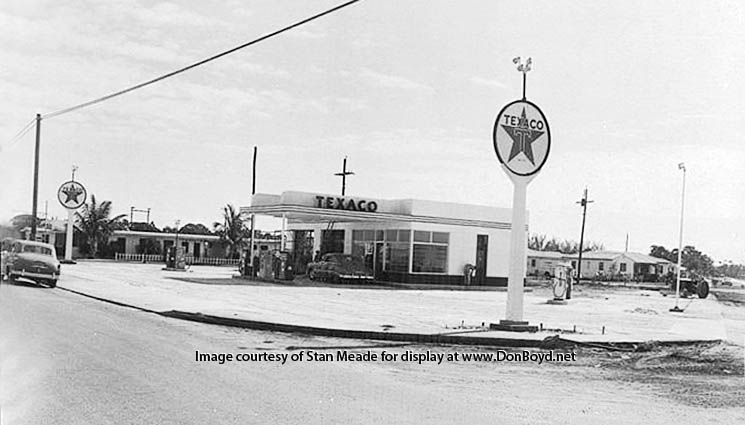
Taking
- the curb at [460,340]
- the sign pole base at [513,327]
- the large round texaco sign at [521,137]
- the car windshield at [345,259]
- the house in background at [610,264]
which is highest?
the large round texaco sign at [521,137]

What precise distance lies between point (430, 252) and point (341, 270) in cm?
507

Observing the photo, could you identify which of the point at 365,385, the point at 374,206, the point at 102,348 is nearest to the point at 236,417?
the point at 365,385

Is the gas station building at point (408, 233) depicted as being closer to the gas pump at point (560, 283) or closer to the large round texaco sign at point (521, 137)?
the gas pump at point (560, 283)

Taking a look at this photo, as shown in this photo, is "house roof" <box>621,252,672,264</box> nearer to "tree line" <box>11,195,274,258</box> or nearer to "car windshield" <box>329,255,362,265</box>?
"tree line" <box>11,195,274,258</box>

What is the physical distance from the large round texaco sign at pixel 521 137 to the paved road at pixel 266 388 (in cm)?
467

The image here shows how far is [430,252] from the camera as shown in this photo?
4100 cm

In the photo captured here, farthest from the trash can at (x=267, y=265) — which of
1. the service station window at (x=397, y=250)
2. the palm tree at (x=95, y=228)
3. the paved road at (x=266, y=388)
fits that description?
the paved road at (x=266, y=388)

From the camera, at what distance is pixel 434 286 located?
131 ft

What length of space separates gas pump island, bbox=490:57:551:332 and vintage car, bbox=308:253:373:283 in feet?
72.3

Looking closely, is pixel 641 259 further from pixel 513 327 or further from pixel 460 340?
pixel 460 340

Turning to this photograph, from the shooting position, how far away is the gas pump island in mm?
16703

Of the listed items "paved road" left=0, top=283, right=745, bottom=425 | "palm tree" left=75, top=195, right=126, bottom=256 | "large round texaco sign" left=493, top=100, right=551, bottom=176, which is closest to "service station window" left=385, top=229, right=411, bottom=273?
Answer: "palm tree" left=75, top=195, right=126, bottom=256

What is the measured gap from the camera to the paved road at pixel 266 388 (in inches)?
296

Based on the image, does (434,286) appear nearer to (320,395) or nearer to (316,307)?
(316,307)
